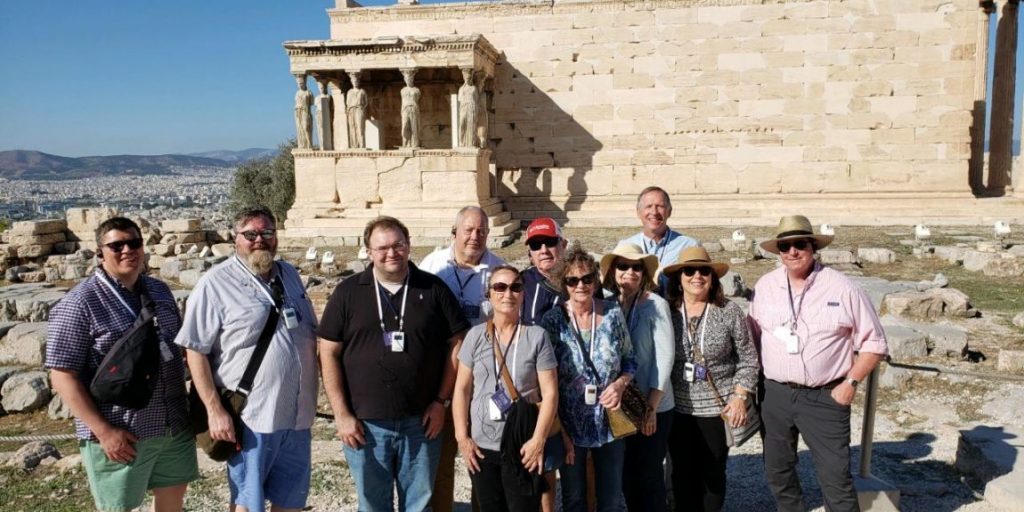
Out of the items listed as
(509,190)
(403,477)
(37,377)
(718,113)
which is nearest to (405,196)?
(509,190)

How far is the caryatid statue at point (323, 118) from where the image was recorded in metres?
16.8

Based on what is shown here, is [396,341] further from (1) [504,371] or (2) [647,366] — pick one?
(2) [647,366]

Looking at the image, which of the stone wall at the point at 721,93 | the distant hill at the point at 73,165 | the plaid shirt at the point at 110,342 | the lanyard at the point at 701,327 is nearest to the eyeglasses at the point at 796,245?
the lanyard at the point at 701,327

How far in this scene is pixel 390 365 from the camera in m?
3.30

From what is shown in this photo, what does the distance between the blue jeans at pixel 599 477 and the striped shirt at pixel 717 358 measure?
433mm

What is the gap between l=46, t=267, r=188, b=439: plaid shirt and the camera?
3.04 meters

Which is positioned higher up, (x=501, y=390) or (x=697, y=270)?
(x=697, y=270)

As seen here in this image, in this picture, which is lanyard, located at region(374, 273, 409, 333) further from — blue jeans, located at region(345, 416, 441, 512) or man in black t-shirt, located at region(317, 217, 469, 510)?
blue jeans, located at region(345, 416, 441, 512)

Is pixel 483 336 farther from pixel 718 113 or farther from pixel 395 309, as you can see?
pixel 718 113

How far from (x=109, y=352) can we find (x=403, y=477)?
141 cm

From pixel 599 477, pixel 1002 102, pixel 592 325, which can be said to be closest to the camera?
pixel 592 325

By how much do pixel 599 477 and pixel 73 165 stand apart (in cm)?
15187

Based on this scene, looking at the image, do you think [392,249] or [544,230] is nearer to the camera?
[392,249]

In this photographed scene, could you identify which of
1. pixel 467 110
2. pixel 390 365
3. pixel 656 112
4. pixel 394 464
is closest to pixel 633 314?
pixel 390 365
